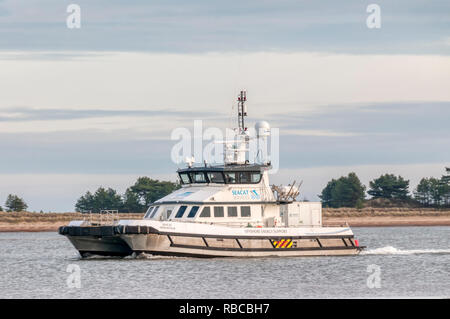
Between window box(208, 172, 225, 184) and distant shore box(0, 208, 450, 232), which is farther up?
window box(208, 172, 225, 184)

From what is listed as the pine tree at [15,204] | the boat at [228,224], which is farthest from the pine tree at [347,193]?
the boat at [228,224]

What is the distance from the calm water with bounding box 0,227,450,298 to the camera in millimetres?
33469

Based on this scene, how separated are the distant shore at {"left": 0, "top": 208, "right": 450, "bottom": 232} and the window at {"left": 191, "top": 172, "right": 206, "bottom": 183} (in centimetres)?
4978

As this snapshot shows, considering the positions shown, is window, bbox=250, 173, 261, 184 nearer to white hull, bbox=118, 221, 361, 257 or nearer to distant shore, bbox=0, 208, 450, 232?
white hull, bbox=118, 221, 361, 257

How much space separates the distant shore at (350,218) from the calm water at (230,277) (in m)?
50.1

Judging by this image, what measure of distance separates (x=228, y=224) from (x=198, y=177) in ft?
10.0

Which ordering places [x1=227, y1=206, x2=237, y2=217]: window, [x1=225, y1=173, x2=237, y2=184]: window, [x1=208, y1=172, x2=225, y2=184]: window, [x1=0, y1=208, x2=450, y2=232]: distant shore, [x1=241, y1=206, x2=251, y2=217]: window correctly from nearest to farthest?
[x1=227, y1=206, x2=237, y2=217]: window < [x1=241, y1=206, x2=251, y2=217]: window < [x1=225, y1=173, x2=237, y2=184]: window < [x1=208, y1=172, x2=225, y2=184]: window < [x1=0, y1=208, x2=450, y2=232]: distant shore

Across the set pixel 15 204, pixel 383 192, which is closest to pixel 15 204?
pixel 15 204

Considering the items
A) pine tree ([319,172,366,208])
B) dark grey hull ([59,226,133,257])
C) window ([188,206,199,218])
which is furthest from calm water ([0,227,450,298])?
pine tree ([319,172,366,208])

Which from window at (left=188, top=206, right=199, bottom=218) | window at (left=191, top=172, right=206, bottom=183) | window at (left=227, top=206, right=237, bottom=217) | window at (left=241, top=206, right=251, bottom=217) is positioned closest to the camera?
window at (left=188, top=206, right=199, bottom=218)

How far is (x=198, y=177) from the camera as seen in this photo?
45781 millimetres

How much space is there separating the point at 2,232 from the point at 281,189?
58.2 m

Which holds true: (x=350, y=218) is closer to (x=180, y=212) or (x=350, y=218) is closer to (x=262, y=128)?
(x=262, y=128)
